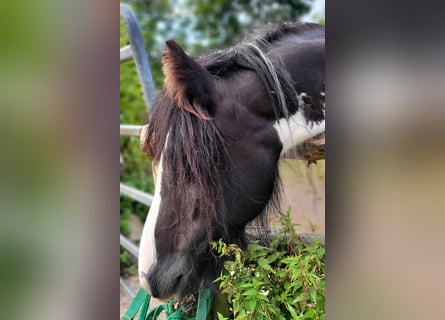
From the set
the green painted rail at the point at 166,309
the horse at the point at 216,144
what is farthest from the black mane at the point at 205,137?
the green painted rail at the point at 166,309

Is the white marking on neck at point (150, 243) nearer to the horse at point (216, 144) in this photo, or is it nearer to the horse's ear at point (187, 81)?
the horse at point (216, 144)

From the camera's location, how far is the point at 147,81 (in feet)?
6.07

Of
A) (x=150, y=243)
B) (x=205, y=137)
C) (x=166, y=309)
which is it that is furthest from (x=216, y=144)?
(x=166, y=309)

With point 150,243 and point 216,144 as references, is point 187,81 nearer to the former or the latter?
point 216,144

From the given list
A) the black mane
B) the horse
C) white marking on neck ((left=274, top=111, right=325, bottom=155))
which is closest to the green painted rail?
the horse

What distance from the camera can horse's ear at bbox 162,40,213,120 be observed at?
93cm

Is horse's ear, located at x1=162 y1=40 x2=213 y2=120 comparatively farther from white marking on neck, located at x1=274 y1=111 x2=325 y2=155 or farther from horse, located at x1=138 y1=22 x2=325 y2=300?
white marking on neck, located at x1=274 y1=111 x2=325 y2=155

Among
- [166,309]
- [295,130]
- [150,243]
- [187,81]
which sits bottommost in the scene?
[166,309]

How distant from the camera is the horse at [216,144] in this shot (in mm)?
976

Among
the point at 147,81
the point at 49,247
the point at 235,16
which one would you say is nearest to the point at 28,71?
the point at 49,247

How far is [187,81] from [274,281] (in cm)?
53

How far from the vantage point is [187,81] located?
964mm

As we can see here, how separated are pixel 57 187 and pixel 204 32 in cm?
85

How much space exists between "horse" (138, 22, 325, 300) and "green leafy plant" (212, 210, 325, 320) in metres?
0.05
